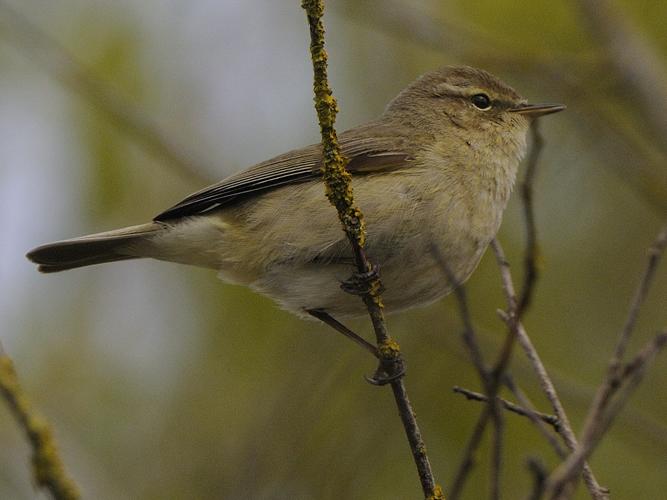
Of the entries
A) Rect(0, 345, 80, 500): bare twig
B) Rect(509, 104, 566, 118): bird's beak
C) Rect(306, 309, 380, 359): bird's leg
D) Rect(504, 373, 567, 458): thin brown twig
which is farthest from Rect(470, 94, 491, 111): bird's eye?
Rect(0, 345, 80, 500): bare twig

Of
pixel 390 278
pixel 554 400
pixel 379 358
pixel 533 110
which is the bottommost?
pixel 554 400

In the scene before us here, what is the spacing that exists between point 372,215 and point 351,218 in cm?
88

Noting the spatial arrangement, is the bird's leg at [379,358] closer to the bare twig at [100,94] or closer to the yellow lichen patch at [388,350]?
the yellow lichen patch at [388,350]

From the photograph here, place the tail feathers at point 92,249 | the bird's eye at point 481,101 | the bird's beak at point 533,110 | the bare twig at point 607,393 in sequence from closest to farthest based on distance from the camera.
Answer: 1. the bare twig at point 607,393
2. the tail feathers at point 92,249
3. the bird's beak at point 533,110
4. the bird's eye at point 481,101

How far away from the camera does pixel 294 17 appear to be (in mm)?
7348

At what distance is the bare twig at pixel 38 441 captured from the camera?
190 centimetres

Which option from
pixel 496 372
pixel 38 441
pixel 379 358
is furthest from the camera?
pixel 379 358

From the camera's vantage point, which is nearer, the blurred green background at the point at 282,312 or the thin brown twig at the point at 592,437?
the thin brown twig at the point at 592,437

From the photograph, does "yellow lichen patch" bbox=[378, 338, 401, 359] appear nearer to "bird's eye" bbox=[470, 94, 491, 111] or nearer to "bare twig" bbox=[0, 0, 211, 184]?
"bird's eye" bbox=[470, 94, 491, 111]

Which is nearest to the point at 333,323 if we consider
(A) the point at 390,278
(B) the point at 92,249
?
(A) the point at 390,278

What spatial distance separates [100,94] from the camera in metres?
5.81

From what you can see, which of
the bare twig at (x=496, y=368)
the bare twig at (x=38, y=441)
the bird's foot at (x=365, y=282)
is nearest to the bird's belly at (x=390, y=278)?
the bird's foot at (x=365, y=282)

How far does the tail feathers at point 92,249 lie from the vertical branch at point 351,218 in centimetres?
164

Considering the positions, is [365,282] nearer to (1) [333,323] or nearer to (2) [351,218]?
(2) [351,218]
